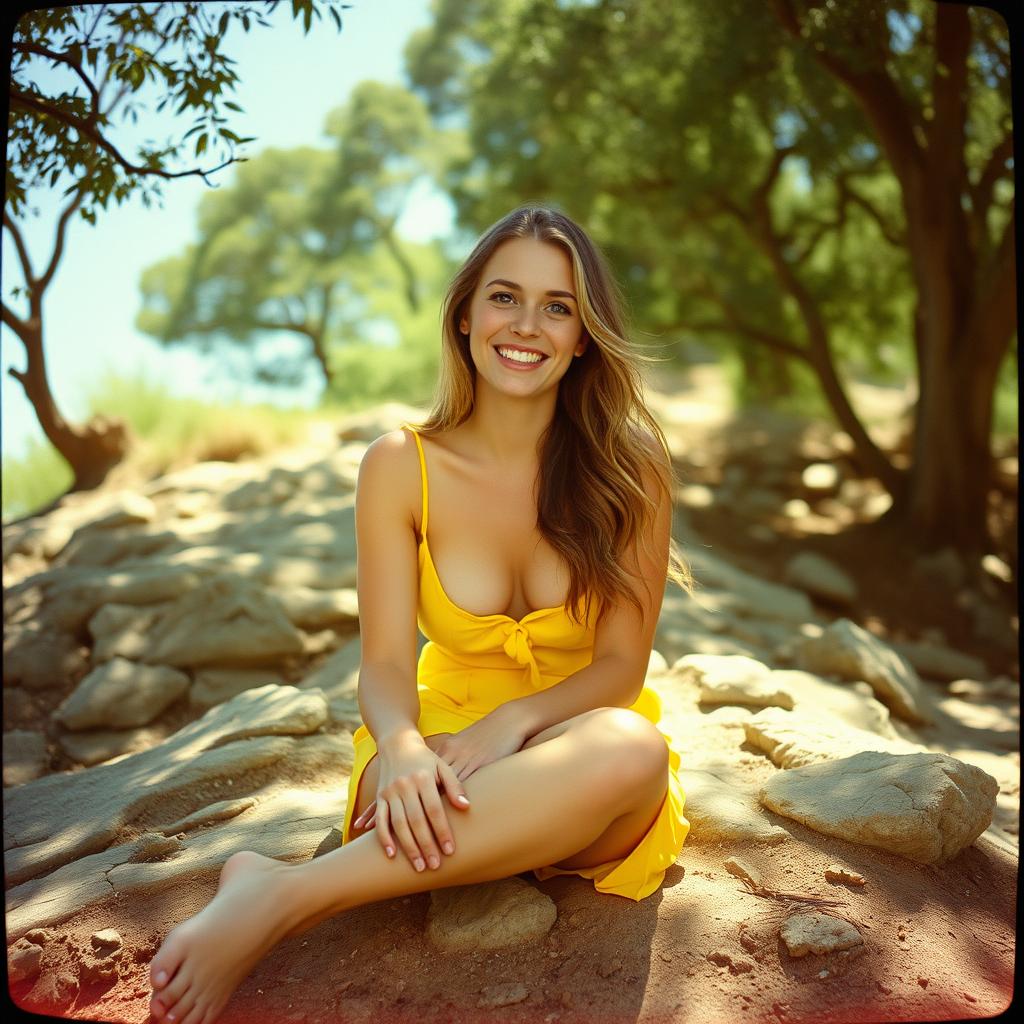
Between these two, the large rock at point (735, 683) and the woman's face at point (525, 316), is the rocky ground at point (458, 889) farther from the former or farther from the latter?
the woman's face at point (525, 316)

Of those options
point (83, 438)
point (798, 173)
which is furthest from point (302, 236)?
point (83, 438)

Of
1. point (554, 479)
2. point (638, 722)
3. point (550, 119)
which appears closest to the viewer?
point (638, 722)

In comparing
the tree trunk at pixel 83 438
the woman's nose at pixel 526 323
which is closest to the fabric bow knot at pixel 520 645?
the woman's nose at pixel 526 323

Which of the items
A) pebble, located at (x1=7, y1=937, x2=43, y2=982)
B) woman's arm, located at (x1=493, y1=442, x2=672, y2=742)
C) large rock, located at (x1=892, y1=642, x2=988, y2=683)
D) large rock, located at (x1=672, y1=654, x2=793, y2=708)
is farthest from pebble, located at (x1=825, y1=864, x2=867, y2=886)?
large rock, located at (x1=892, y1=642, x2=988, y2=683)

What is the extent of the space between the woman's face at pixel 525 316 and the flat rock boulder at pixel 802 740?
1.53 m

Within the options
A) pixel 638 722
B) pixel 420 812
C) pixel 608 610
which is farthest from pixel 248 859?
pixel 608 610

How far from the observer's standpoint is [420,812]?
2213 millimetres

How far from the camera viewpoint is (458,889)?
251cm

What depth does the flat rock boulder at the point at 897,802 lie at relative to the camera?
2746 mm

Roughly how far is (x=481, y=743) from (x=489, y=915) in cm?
41

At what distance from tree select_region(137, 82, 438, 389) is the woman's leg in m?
19.4

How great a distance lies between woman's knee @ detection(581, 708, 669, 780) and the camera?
7.72 ft

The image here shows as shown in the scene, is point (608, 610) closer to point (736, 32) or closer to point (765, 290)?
point (736, 32)

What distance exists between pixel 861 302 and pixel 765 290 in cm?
114
